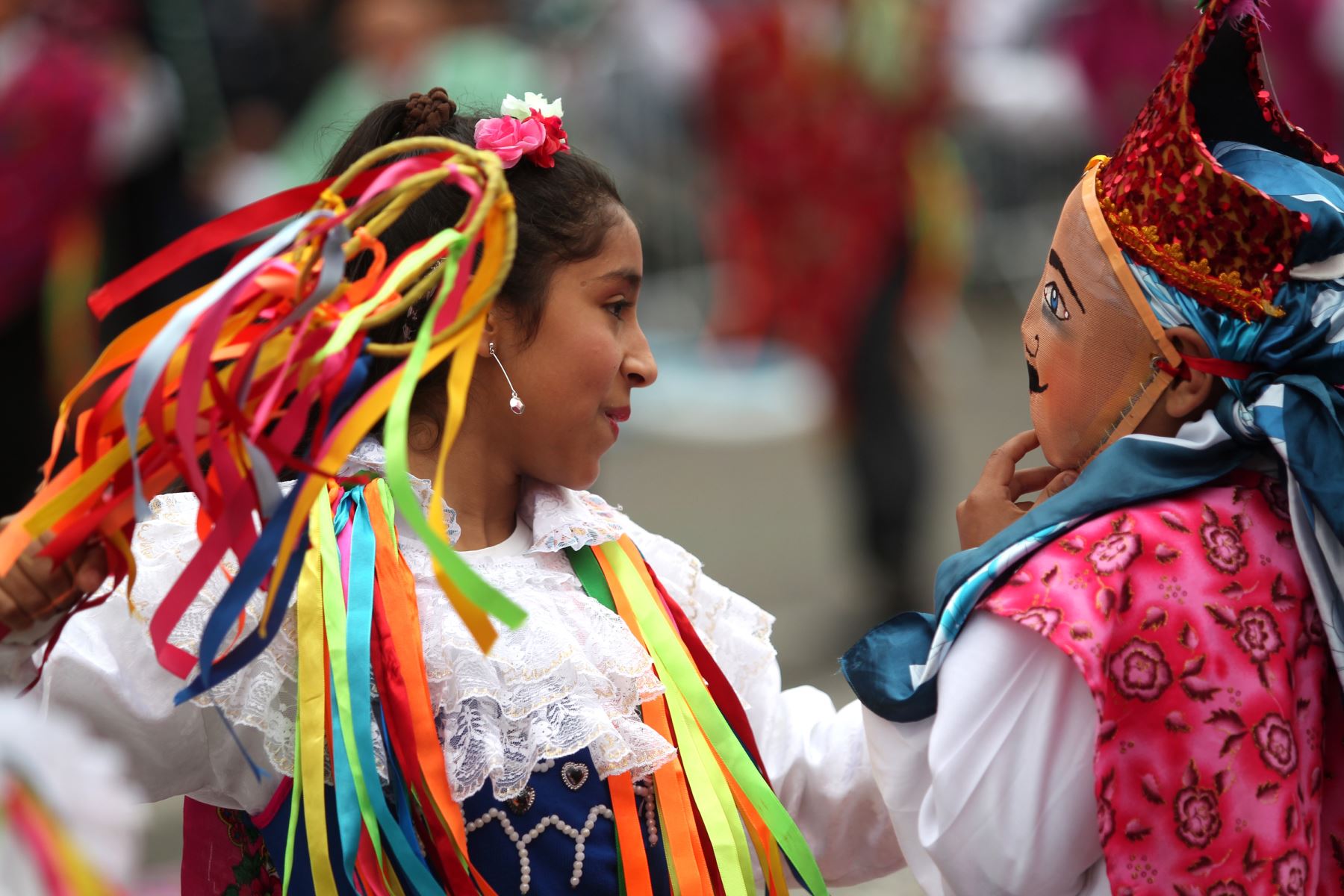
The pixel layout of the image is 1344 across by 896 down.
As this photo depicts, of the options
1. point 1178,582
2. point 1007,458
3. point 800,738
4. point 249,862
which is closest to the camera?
point 1178,582

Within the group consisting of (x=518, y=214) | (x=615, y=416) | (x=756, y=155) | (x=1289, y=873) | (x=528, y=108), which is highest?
(x=756, y=155)

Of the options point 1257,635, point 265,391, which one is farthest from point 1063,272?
point 265,391

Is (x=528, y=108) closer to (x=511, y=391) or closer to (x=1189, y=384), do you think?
(x=511, y=391)

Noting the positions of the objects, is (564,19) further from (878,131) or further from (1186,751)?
(1186,751)

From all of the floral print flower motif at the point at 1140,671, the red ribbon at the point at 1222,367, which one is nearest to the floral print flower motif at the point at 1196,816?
the floral print flower motif at the point at 1140,671

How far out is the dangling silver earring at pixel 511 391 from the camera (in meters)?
2.10

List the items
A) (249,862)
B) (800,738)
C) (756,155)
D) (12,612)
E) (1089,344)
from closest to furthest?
(12,612) < (1089,344) < (249,862) < (800,738) < (756,155)

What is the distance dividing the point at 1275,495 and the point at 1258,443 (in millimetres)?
72

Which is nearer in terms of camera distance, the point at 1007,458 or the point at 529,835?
the point at 529,835

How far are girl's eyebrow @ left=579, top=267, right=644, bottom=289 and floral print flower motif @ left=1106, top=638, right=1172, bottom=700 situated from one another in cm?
75

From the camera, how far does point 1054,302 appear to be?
6.59 ft

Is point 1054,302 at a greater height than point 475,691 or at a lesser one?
greater

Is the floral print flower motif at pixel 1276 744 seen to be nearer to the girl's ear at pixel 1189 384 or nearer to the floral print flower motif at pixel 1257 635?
the floral print flower motif at pixel 1257 635

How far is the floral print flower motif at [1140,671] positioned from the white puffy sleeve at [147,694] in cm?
95
